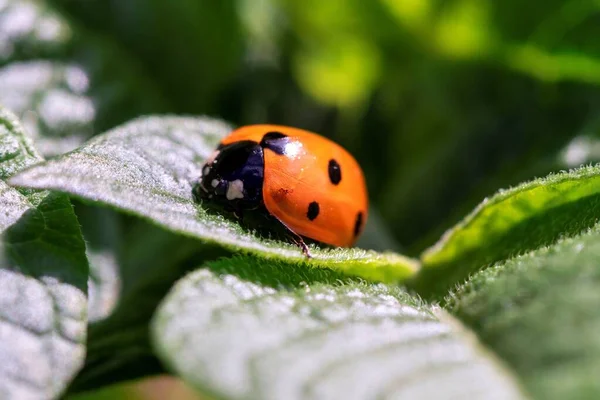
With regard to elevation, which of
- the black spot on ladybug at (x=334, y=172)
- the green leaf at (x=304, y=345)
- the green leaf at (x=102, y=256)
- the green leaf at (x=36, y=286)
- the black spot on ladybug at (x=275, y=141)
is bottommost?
the green leaf at (x=102, y=256)

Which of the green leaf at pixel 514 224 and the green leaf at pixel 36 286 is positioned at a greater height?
the green leaf at pixel 514 224

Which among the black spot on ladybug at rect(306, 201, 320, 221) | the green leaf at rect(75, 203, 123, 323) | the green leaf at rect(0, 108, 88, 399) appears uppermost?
the black spot on ladybug at rect(306, 201, 320, 221)

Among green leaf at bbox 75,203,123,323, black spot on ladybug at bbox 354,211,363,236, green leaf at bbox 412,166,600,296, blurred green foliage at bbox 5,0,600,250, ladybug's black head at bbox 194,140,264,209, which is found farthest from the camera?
blurred green foliage at bbox 5,0,600,250

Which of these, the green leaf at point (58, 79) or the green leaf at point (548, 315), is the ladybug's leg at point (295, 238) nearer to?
the green leaf at point (548, 315)

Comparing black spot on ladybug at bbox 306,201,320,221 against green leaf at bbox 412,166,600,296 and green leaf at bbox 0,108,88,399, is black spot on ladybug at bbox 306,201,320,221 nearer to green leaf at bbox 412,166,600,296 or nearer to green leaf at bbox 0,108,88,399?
green leaf at bbox 412,166,600,296

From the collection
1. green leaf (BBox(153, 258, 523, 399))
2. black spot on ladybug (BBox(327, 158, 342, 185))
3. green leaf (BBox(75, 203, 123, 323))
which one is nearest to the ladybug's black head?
black spot on ladybug (BBox(327, 158, 342, 185))

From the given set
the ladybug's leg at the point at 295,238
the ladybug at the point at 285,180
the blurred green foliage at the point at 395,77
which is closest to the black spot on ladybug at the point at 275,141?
the ladybug at the point at 285,180

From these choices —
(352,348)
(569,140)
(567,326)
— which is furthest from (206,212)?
(569,140)
